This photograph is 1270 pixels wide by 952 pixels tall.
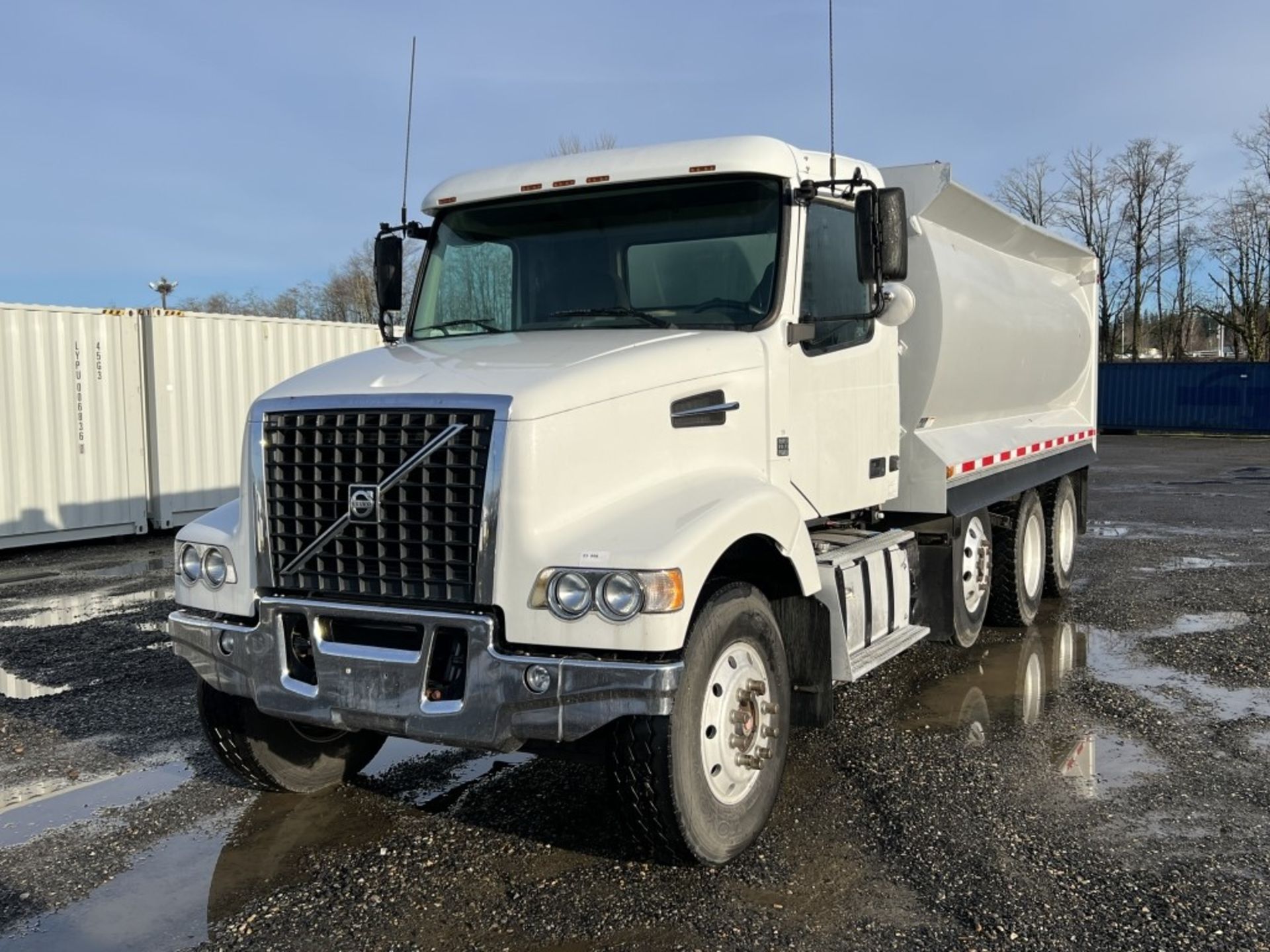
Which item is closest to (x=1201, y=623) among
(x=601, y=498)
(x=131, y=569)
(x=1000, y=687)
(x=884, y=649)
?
(x=1000, y=687)

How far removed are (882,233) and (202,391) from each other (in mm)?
12773

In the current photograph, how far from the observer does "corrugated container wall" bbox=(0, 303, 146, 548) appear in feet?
43.0

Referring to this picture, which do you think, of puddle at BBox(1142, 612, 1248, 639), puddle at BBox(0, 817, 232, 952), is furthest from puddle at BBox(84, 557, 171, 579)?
puddle at BBox(1142, 612, 1248, 639)

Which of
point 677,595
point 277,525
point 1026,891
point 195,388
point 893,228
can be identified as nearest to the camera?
point 677,595

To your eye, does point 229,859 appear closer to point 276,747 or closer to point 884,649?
point 276,747

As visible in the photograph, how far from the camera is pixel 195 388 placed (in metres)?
15.2

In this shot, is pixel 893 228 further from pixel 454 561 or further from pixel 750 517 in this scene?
pixel 454 561

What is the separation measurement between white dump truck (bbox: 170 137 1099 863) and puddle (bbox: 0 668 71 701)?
109 inches

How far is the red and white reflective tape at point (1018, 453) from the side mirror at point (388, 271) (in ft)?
10.8

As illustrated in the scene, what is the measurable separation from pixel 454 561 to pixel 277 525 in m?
0.79

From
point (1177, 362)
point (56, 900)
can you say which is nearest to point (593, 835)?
point (56, 900)

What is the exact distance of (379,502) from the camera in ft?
12.6

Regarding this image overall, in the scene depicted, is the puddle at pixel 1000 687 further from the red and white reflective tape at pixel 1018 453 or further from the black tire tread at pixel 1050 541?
the red and white reflective tape at pixel 1018 453

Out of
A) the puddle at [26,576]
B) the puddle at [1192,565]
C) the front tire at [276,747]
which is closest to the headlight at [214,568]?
the front tire at [276,747]
